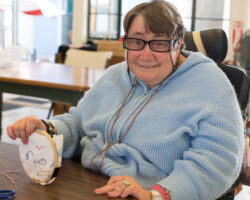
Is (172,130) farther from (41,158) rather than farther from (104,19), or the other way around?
(104,19)

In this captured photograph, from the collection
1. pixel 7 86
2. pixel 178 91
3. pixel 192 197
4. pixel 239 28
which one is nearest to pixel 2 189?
pixel 192 197

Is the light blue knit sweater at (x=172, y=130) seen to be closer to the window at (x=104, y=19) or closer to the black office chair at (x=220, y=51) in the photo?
the black office chair at (x=220, y=51)

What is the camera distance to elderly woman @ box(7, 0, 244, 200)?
105 cm

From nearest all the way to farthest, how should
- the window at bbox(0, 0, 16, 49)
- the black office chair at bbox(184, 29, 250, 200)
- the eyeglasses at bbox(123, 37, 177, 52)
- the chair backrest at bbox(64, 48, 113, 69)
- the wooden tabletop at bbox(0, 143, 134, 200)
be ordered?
the wooden tabletop at bbox(0, 143, 134, 200) < the eyeglasses at bbox(123, 37, 177, 52) < the black office chair at bbox(184, 29, 250, 200) < the chair backrest at bbox(64, 48, 113, 69) < the window at bbox(0, 0, 16, 49)

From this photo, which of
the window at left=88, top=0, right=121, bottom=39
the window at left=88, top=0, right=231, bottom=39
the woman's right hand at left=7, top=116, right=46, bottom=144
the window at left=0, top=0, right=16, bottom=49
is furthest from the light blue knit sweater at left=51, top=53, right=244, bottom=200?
the window at left=0, top=0, right=16, bottom=49

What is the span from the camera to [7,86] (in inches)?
104

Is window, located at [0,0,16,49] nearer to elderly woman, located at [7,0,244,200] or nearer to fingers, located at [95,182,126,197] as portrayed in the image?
elderly woman, located at [7,0,244,200]

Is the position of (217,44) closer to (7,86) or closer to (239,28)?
(7,86)

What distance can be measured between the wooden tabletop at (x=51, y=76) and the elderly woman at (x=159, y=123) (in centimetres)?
99

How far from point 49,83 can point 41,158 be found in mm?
1467

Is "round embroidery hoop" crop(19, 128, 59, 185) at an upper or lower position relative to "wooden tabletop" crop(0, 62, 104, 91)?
lower

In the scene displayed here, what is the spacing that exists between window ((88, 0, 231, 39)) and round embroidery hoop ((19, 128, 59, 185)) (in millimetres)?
6094

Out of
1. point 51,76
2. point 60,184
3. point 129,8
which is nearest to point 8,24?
point 129,8

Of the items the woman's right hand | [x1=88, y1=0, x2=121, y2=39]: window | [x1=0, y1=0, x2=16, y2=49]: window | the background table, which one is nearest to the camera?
the woman's right hand
